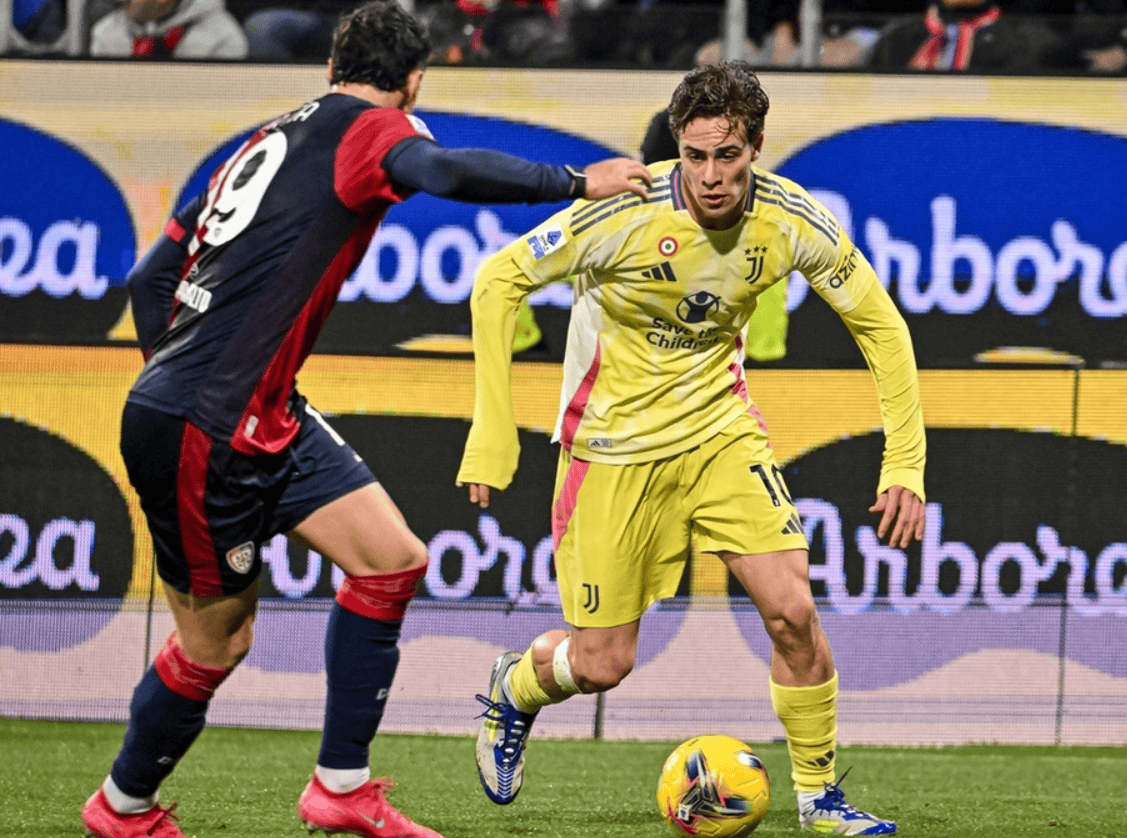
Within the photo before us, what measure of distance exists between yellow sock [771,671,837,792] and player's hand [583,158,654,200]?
193 centimetres

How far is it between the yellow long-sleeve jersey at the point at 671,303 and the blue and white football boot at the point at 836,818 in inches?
38.6

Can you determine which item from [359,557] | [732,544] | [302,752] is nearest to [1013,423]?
[732,544]

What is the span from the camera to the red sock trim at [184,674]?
3.77m

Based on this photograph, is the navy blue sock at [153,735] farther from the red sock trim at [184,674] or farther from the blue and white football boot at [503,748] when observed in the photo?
the blue and white football boot at [503,748]

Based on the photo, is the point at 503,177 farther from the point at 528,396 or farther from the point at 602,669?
the point at 528,396

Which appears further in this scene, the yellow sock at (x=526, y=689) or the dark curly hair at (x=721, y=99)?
the yellow sock at (x=526, y=689)

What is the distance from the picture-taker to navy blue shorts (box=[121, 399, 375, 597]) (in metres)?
3.68

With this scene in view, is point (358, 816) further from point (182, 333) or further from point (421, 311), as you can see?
point (421, 311)

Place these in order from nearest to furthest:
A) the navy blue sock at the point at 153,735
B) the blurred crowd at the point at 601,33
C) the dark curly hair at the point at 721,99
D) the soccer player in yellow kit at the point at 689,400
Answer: the navy blue sock at the point at 153,735, the dark curly hair at the point at 721,99, the soccer player in yellow kit at the point at 689,400, the blurred crowd at the point at 601,33

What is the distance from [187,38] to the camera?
8.25 metres

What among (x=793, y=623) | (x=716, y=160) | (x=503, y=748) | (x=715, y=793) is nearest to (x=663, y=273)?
(x=716, y=160)

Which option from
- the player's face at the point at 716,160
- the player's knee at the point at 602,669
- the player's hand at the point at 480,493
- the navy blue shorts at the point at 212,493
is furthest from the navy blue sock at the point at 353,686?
the player's face at the point at 716,160

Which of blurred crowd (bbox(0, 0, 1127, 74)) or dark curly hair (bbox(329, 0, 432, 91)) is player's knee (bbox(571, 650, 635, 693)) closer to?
dark curly hair (bbox(329, 0, 432, 91))

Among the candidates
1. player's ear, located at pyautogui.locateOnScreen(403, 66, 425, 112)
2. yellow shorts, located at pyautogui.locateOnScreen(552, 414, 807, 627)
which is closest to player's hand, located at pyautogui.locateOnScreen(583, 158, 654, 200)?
player's ear, located at pyautogui.locateOnScreen(403, 66, 425, 112)
